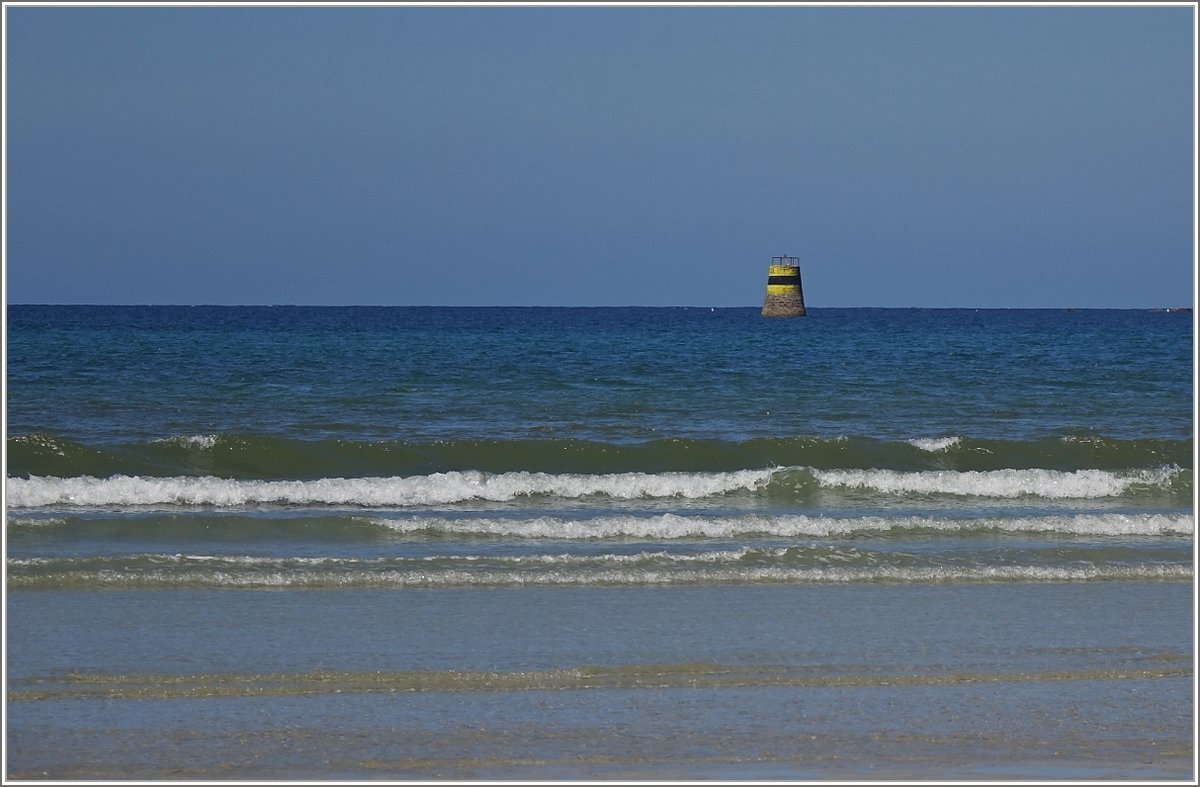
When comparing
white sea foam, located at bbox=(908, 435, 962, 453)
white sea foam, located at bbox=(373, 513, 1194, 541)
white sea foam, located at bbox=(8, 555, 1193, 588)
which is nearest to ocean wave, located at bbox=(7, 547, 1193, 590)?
white sea foam, located at bbox=(8, 555, 1193, 588)

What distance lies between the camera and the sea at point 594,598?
571 centimetres

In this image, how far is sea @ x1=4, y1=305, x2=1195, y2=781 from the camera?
225 inches

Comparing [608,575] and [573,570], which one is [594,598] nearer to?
[608,575]

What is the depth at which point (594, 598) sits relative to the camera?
8500mm

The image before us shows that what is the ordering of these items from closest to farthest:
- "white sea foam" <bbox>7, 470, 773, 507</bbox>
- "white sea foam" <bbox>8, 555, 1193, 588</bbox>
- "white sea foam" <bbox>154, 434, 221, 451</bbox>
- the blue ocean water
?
"white sea foam" <bbox>8, 555, 1193, 588</bbox> → the blue ocean water → "white sea foam" <bbox>7, 470, 773, 507</bbox> → "white sea foam" <bbox>154, 434, 221, 451</bbox>

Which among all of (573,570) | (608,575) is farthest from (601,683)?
(573,570)

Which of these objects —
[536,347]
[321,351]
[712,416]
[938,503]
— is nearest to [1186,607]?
[938,503]

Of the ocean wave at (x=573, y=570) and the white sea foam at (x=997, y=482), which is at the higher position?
the ocean wave at (x=573, y=570)

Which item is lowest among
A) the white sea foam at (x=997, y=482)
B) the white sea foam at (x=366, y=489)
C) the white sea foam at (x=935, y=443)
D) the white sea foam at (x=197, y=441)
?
the white sea foam at (x=997, y=482)

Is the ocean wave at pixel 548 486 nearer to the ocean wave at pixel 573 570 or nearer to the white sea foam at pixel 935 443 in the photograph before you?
the white sea foam at pixel 935 443

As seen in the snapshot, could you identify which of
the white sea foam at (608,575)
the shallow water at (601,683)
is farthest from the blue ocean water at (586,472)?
the shallow water at (601,683)

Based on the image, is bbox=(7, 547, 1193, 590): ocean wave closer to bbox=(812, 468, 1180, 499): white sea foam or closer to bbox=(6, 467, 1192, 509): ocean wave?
bbox=(6, 467, 1192, 509): ocean wave

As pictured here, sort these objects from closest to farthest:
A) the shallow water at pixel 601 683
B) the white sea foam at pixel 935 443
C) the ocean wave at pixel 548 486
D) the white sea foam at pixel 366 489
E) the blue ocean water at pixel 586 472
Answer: the shallow water at pixel 601 683
the blue ocean water at pixel 586 472
the white sea foam at pixel 366 489
the ocean wave at pixel 548 486
the white sea foam at pixel 935 443

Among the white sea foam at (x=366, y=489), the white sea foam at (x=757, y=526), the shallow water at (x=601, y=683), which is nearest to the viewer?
the shallow water at (x=601, y=683)
